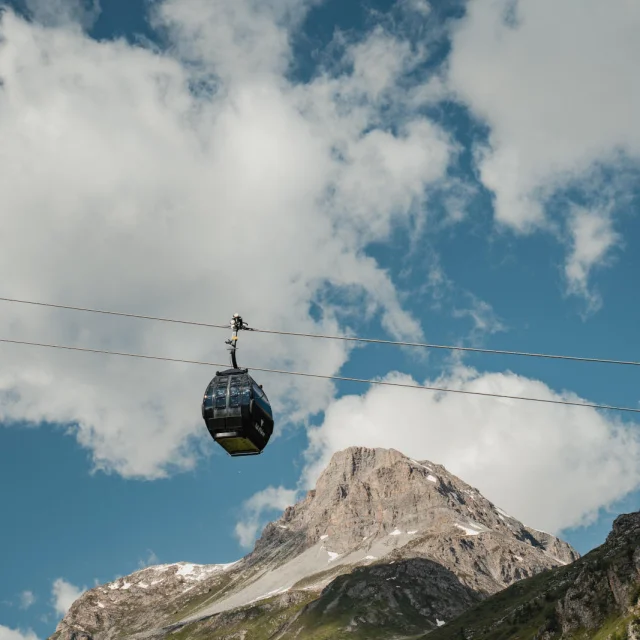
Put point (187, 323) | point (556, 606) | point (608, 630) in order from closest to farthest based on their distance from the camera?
point (187, 323)
point (608, 630)
point (556, 606)

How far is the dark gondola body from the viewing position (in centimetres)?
3641

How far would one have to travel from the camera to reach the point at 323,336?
3562cm

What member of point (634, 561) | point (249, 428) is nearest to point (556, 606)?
point (634, 561)

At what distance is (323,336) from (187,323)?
7.49m

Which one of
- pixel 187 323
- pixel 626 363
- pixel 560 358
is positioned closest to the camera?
pixel 626 363

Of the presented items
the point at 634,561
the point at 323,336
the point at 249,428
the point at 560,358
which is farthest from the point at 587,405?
the point at 634,561

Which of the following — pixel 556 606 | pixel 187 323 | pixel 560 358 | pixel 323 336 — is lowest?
pixel 560 358

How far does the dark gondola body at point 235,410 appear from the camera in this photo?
3641 cm

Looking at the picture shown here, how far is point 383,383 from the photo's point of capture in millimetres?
33250

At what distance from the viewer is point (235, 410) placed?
3631 cm

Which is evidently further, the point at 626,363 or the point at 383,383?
the point at 383,383

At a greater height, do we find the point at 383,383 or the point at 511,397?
the point at 383,383

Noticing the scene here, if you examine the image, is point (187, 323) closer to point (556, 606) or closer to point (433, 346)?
point (433, 346)

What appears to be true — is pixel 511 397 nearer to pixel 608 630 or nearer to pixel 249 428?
pixel 249 428
